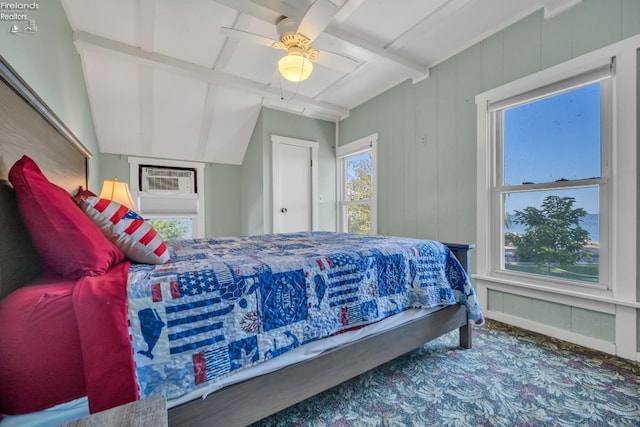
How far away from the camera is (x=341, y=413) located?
1.27 metres

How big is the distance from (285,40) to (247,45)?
822 millimetres

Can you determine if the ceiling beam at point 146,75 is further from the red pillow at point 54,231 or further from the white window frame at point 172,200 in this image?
the red pillow at point 54,231

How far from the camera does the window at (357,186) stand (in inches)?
A: 147

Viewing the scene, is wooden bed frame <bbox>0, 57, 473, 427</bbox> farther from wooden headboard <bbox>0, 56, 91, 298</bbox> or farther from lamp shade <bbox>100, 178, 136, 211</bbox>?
lamp shade <bbox>100, 178, 136, 211</bbox>

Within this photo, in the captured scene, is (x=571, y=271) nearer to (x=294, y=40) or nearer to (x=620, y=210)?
(x=620, y=210)

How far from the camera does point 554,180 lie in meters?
2.10

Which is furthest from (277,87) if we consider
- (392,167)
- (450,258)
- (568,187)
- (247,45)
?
(568,187)

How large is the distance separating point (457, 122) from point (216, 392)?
2967 millimetres

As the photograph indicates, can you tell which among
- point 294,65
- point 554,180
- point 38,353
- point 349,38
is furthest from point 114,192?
point 554,180

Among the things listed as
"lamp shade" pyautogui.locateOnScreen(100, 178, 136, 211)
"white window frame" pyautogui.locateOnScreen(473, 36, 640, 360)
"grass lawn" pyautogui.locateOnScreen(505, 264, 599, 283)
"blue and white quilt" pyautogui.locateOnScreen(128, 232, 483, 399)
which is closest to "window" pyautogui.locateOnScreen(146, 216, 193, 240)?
"lamp shade" pyautogui.locateOnScreen(100, 178, 136, 211)

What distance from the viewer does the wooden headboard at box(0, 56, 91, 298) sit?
0.90 metres

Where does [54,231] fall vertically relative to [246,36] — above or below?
below

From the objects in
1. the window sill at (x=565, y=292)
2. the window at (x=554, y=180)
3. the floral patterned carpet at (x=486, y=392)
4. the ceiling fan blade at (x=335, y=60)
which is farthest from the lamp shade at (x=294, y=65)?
the window sill at (x=565, y=292)

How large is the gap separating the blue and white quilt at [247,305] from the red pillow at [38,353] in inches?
5.7
